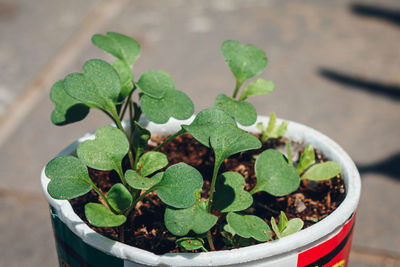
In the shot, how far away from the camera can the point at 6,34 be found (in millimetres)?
2279

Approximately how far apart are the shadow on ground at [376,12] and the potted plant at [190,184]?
6.17 feet

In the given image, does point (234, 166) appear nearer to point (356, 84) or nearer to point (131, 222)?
point (131, 222)

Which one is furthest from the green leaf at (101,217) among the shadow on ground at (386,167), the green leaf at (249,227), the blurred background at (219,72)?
the shadow on ground at (386,167)

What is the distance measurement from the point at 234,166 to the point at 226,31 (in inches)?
64.5

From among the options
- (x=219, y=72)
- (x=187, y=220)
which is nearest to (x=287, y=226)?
(x=187, y=220)

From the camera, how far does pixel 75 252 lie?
1.76ft

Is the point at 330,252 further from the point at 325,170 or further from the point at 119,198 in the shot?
the point at 119,198

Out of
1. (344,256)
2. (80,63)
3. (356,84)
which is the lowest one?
(356,84)

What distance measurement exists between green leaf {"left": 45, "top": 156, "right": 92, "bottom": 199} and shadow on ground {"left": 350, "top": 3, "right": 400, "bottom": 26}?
2.14m

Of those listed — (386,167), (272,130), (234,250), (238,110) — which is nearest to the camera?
(234,250)

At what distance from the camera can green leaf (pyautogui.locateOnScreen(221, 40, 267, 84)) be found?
25.4 inches

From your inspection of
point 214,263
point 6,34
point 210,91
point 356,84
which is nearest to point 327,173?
point 214,263

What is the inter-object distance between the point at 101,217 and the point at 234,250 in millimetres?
128

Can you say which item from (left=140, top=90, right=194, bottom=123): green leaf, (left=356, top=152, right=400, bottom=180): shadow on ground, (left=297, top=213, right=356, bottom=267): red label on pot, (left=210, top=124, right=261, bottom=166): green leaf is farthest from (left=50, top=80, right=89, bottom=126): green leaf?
(left=356, top=152, right=400, bottom=180): shadow on ground
